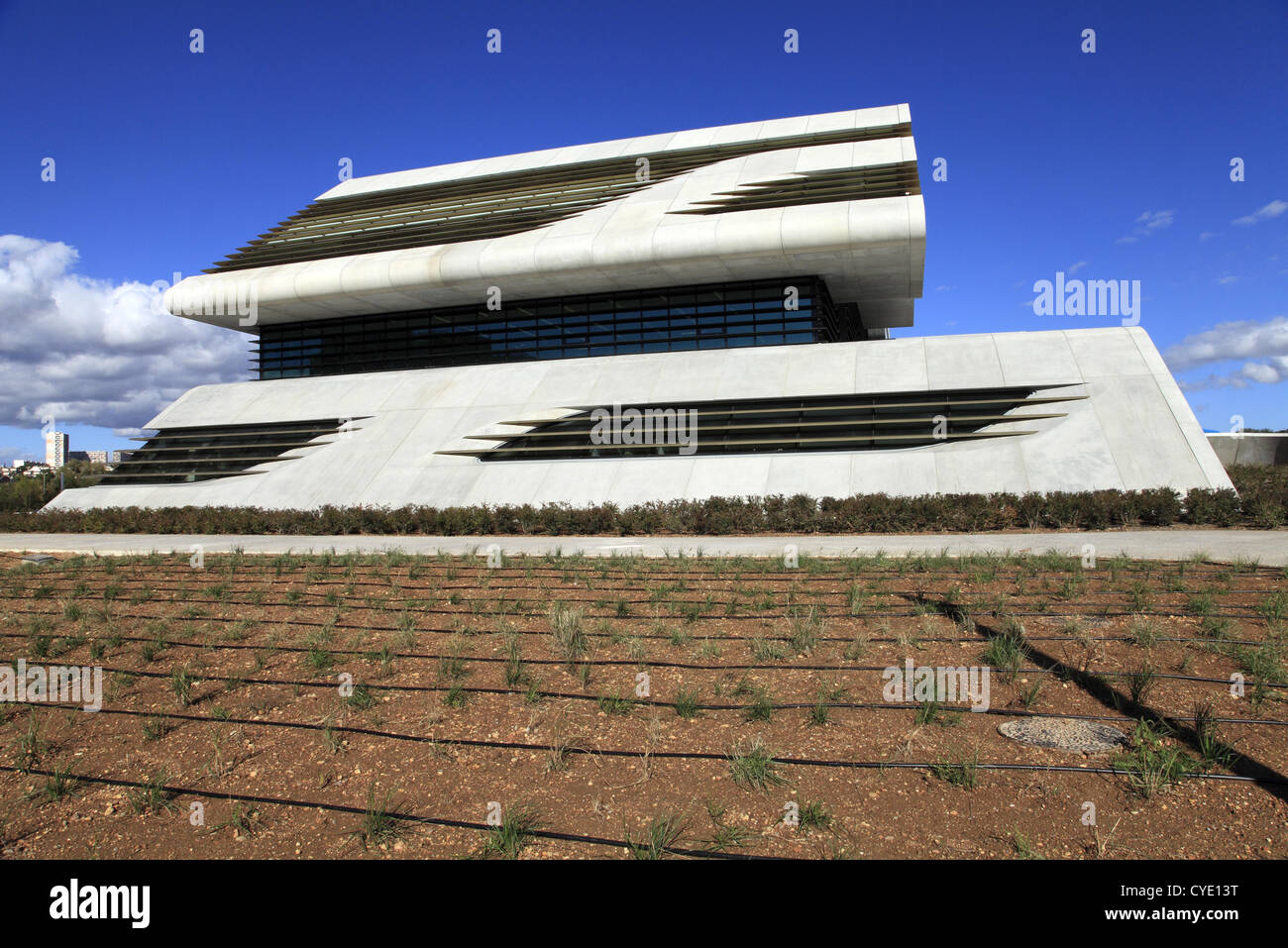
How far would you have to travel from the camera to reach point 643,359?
20.7 m

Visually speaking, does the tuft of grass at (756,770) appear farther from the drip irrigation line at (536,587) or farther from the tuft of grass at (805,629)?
the drip irrigation line at (536,587)

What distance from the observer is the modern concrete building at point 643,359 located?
1612cm

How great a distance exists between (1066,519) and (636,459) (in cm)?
915

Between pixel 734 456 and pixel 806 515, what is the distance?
3.47 metres

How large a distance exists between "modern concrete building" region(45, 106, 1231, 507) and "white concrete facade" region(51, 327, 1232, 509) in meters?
0.07

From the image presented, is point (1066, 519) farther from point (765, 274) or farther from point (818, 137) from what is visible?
point (818, 137)

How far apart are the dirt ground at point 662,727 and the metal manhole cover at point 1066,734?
9cm

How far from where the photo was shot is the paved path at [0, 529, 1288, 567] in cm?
988

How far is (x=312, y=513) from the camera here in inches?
679

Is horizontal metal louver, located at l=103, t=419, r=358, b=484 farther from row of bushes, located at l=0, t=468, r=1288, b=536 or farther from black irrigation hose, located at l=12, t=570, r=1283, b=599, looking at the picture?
black irrigation hose, located at l=12, t=570, r=1283, b=599

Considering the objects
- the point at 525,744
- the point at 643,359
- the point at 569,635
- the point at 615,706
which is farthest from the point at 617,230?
the point at 525,744

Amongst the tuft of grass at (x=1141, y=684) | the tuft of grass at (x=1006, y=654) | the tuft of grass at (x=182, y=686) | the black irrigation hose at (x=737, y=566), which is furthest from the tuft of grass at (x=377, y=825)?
the black irrigation hose at (x=737, y=566)
